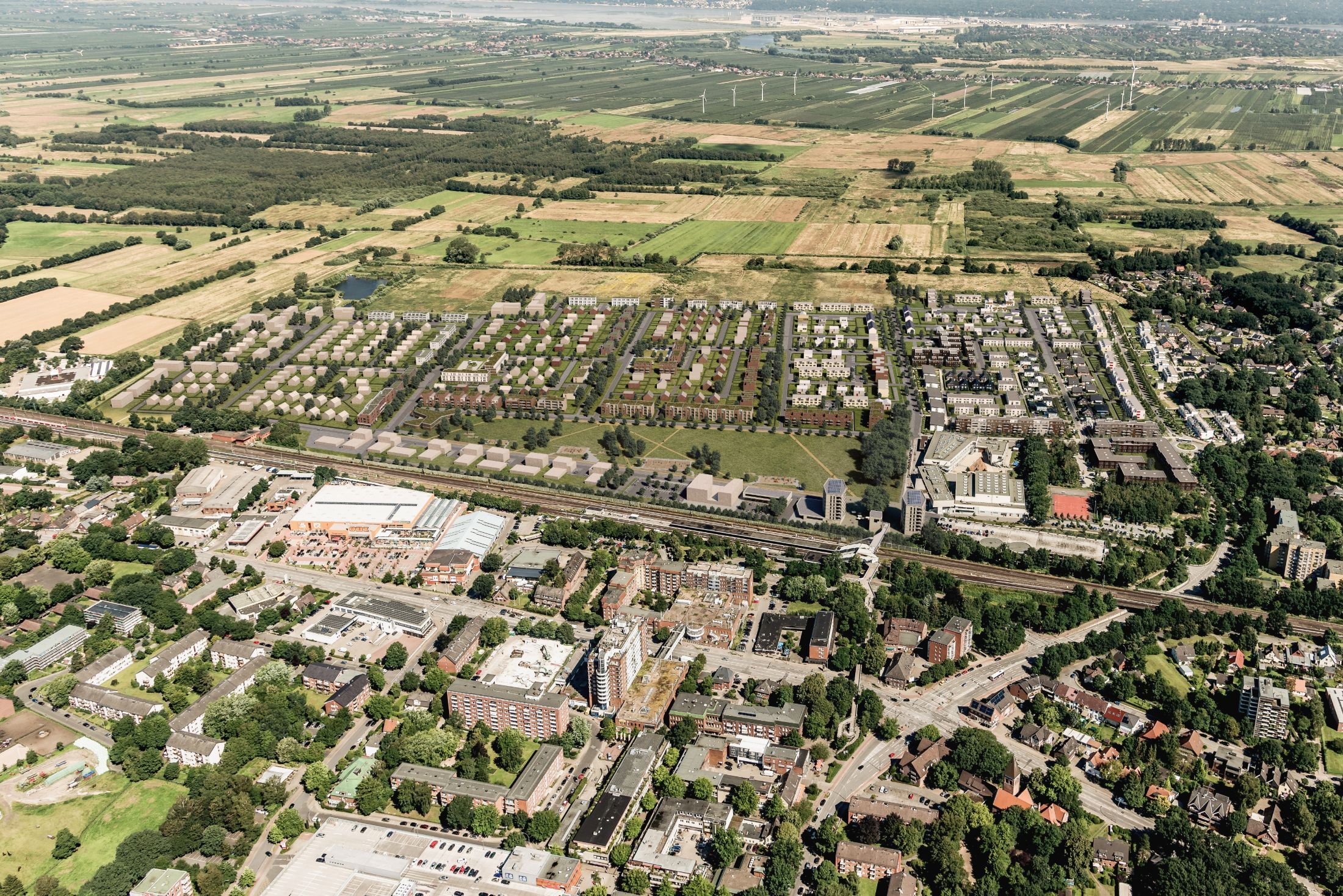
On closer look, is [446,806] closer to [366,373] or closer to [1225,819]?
[1225,819]

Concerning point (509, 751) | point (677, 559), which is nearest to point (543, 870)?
point (509, 751)

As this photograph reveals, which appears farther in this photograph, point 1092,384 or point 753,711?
point 1092,384

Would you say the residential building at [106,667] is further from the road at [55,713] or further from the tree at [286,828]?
the tree at [286,828]

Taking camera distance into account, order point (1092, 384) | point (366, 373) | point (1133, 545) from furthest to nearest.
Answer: point (366, 373) < point (1092, 384) < point (1133, 545)

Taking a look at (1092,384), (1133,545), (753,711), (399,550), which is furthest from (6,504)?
(1092,384)

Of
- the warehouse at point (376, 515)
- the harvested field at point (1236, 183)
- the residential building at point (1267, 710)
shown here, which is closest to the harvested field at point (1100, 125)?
the harvested field at point (1236, 183)

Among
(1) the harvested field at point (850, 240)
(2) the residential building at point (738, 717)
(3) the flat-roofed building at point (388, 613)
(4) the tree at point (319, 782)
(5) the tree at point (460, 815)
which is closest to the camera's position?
(5) the tree at point (460, 815)

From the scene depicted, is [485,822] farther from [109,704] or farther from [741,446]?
[741,446]
